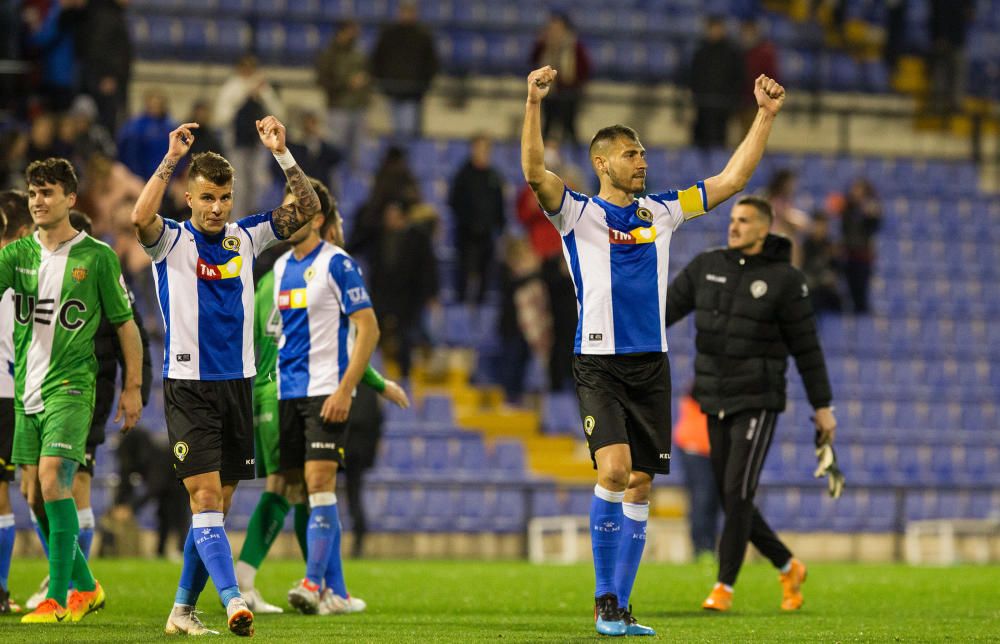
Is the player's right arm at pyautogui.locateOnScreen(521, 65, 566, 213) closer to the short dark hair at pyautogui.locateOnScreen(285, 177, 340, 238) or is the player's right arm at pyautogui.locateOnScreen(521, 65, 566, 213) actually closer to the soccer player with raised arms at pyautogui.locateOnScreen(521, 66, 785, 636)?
the soccer player with raised arms at pyautogui.locateOnScreen(521, 66, 785, 636)

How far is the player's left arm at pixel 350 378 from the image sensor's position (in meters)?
9.51

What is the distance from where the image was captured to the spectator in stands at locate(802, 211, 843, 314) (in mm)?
21984

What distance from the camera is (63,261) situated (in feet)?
29.5

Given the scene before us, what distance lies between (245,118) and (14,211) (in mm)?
10496

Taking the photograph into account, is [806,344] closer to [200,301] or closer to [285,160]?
[285,160]

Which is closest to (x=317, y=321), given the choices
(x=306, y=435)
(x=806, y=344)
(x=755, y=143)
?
(x=306, y=435)

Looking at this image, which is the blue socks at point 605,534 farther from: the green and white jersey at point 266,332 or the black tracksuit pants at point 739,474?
the green and white jersey at point 266,332

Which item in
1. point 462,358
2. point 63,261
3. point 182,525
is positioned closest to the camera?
point 63,261

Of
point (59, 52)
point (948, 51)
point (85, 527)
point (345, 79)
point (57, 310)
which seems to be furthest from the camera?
point (948, 51)

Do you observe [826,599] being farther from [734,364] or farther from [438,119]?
[438,119]

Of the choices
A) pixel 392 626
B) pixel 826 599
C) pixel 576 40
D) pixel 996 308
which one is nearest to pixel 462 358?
pixel 576 40

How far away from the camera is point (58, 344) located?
352 inches

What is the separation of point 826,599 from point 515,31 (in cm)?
1528

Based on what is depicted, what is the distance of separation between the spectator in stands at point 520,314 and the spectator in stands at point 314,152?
2.37 m
